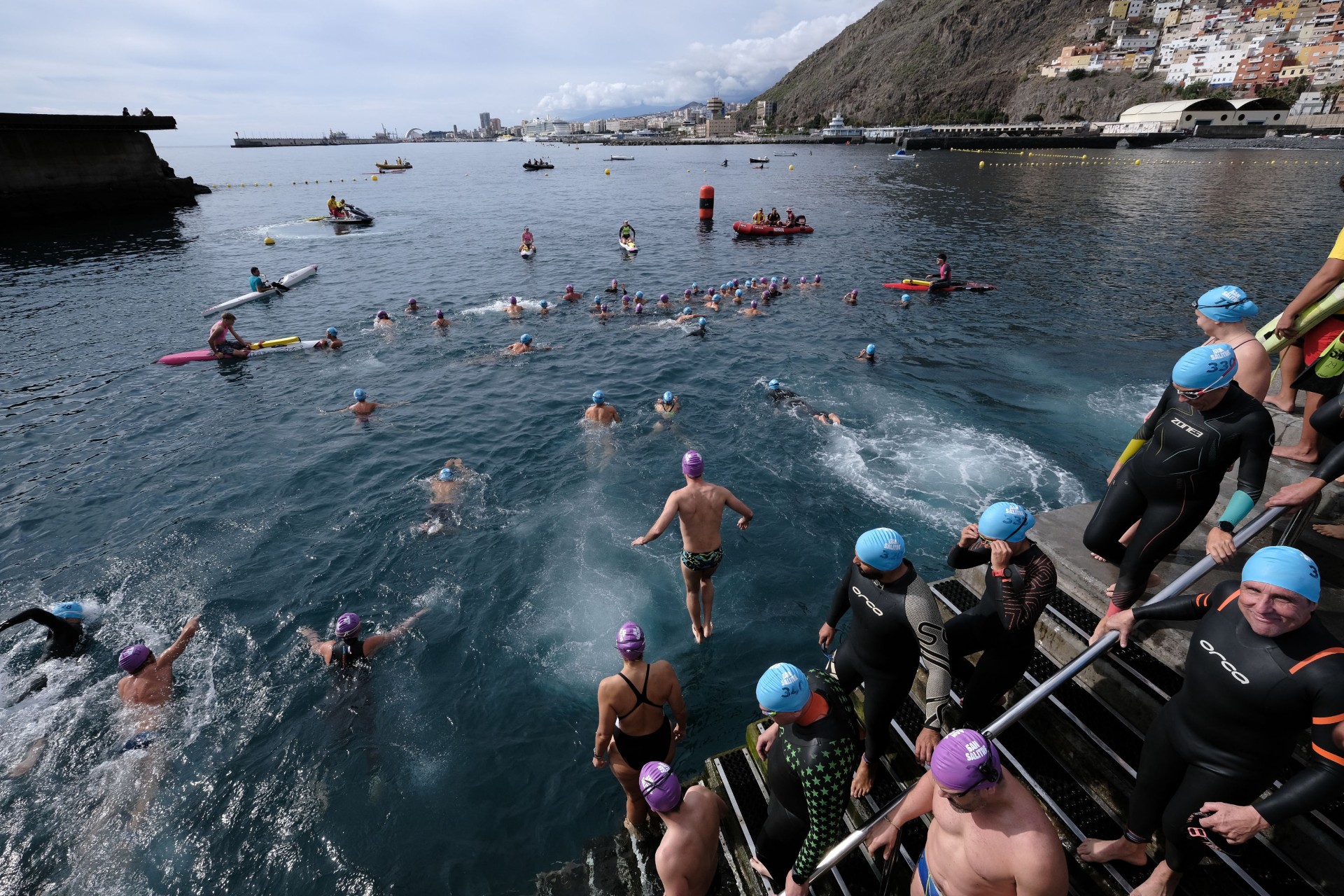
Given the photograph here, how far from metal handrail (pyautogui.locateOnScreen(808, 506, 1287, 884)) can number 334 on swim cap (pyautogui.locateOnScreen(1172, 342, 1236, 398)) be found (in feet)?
3.41

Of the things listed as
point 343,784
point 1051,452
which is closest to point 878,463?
point 1051,452

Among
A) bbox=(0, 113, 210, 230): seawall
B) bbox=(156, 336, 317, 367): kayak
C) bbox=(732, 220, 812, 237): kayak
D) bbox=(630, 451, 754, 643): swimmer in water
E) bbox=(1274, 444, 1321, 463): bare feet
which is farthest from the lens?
bbox=(0, 113, 210, 230): seawall

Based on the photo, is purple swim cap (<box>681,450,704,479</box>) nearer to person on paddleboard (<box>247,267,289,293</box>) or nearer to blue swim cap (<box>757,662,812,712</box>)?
blue swim cap (<box>757,662,812,712</box>)

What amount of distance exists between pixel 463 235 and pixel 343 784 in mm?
43953

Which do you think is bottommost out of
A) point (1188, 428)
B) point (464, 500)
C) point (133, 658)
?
point (464, 500)

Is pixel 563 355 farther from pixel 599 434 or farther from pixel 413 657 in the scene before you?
pixel 413 657

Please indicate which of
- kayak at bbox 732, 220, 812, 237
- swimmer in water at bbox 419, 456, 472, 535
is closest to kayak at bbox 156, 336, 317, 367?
swimmer in water at bbox 419, 456, 472, 535

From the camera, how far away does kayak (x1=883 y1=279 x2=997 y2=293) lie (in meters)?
26.0

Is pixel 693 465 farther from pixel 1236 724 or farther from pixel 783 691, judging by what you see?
pixel 1236 724

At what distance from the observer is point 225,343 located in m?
19.7

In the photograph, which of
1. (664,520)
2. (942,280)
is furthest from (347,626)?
(942,280)

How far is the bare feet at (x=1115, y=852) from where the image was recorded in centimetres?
392

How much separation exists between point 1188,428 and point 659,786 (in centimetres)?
490

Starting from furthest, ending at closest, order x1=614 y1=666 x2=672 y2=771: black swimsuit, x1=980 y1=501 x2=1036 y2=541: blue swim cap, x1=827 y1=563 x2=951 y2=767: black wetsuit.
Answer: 1. x1=614 y1=666 x2=672 y2=771: black swimsuit
2. x1=980 y1=501 x2=1036 y2=541: blue swim cap
3. x1=827 y1=563 x2=951 y2=767: black wetsuit
